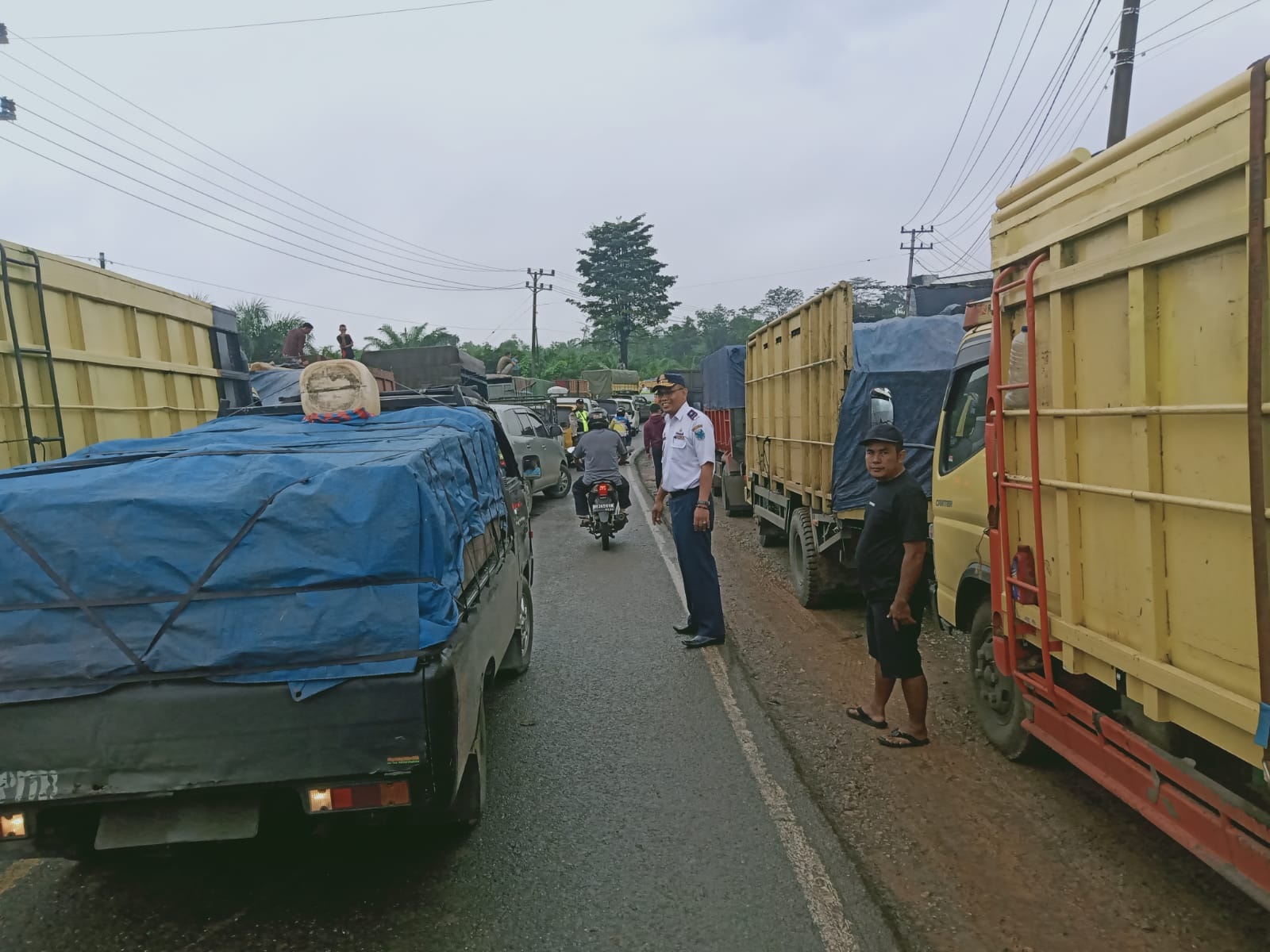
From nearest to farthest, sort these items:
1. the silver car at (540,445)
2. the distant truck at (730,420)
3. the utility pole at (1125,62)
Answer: the utility pole at (1125,62) → the distant truck at (730,420) → the silver car at (540,445)

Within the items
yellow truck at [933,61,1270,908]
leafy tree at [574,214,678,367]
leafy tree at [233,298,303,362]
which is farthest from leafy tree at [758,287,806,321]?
yellow truck at [933,61,1270,908]

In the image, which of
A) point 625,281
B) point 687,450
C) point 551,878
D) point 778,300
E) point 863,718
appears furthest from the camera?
point 778,300

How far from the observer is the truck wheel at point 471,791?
2945 millimetres

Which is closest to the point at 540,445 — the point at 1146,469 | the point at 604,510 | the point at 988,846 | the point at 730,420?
the point at 730,420

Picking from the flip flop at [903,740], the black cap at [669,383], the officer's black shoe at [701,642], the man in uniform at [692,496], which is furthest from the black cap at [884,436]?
the officer's black shoe at [701,642]

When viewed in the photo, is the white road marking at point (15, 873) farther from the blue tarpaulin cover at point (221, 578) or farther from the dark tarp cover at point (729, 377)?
the dark tarp cover at point (729, 377)

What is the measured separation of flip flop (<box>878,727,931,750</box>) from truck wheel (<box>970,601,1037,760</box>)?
36cm

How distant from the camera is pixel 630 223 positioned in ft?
179

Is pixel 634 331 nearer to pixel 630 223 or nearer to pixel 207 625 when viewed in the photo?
pixel 630 223

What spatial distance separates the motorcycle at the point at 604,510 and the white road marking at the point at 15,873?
24.5ft

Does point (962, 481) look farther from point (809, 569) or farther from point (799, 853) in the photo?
point (809, 569)

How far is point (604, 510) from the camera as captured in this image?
10.4 meters

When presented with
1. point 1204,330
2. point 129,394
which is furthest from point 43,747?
point 129,394

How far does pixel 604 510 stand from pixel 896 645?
255 inches
